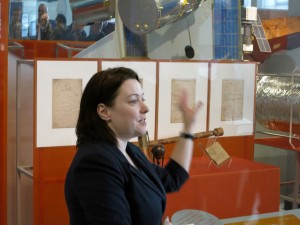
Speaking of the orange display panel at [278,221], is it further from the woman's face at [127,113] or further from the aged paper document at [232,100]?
the woman's face at [127,113]

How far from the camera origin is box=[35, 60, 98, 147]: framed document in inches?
63.6

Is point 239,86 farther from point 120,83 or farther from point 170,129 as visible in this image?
point 120,83

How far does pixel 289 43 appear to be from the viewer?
209 centimetres

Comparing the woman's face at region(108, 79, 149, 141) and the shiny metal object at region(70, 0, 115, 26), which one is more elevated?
the shiny metal object at region(70, 0, 115, 26)

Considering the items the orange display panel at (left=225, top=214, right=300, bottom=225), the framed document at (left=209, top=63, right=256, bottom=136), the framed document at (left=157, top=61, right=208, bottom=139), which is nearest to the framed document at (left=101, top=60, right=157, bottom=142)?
the framed document at (left=157, top=61, right=208, bottom=139)

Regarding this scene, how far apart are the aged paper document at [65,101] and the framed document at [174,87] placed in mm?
308

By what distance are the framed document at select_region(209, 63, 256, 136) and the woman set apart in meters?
0.92

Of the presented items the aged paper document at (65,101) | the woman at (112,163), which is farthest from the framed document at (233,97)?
the woman at (112,163)

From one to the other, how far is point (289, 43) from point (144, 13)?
0.63 meters

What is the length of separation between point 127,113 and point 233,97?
3.57 feet

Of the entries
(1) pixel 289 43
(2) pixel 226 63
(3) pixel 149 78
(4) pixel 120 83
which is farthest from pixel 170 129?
(4) pixel 120 83

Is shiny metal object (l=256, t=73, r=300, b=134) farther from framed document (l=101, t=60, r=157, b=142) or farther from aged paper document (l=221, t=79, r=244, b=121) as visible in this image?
framed document (l=101, t=60, r=157, b=142)

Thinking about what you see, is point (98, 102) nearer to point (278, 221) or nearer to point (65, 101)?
point (65, 101)

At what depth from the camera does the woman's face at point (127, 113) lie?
1.00m
